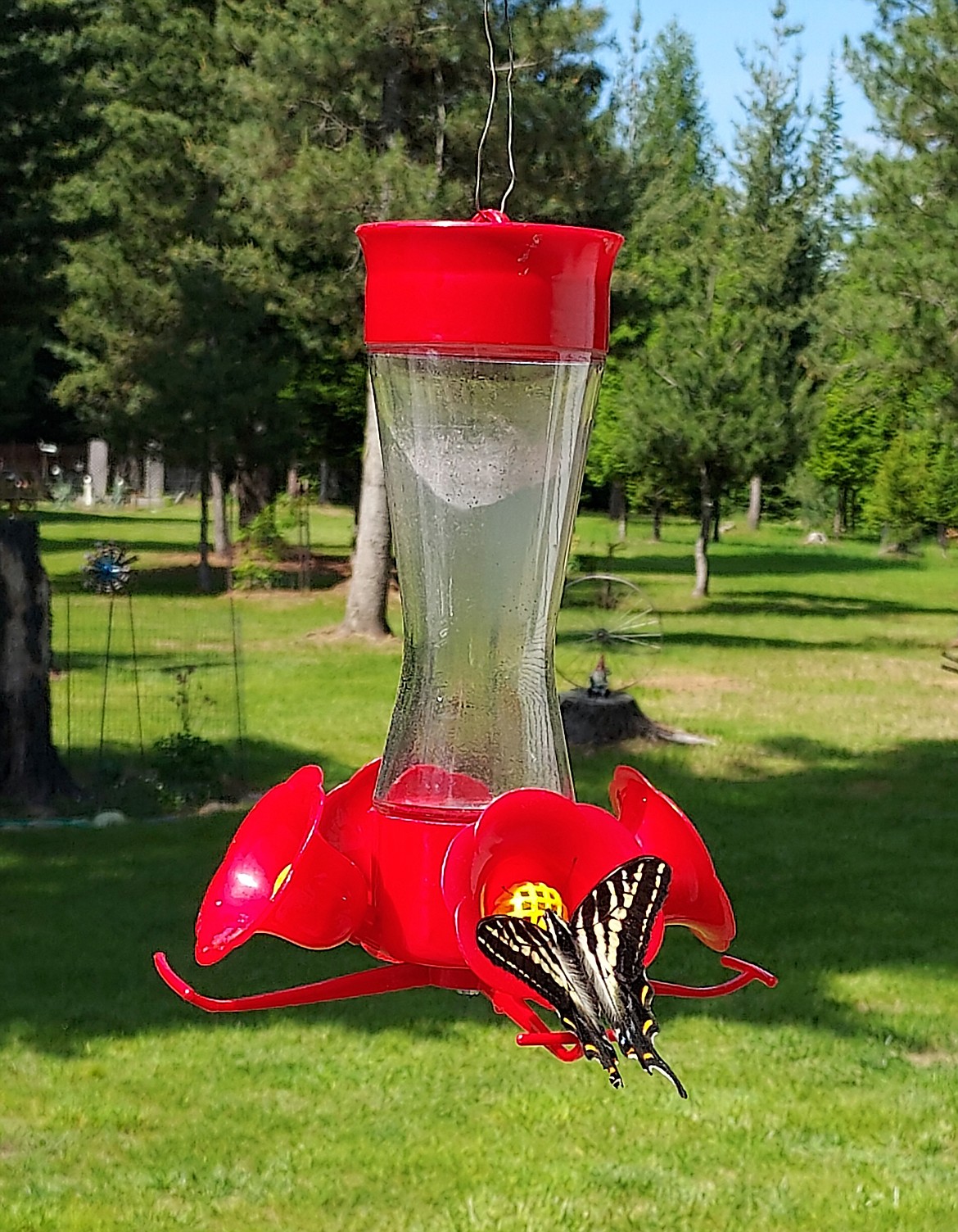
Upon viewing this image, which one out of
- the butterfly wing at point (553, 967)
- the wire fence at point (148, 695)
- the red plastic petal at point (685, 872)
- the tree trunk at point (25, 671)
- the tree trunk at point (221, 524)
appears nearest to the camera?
the butterfly wing at point (553, 967)

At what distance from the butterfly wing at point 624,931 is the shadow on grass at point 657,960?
17.1 feet

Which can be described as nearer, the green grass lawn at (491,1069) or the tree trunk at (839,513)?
the green grass lawn at (491,1069)

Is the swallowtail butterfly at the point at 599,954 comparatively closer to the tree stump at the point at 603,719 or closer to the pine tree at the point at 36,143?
the tree stump at the point at 603,719

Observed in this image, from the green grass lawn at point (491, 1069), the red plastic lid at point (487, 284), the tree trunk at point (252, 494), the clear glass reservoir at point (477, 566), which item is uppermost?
the red plastic lid at point (487, 284)

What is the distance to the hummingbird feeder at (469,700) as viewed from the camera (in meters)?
1.54

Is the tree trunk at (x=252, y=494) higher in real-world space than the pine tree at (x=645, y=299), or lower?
lower

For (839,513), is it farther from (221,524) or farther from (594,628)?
(594,628)

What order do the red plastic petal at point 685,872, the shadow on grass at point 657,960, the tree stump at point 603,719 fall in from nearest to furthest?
the red plastic petal at point 685,872 < the shadow on grass at point 657,960 < the tree stump at point 603,719

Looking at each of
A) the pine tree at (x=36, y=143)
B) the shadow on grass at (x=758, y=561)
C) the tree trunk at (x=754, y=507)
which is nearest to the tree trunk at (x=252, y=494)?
the shadow on grass at (x=758, y=561)

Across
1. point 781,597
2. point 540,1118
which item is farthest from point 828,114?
point 540,1118

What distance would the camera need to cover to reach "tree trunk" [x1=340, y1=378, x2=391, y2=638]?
16578mm

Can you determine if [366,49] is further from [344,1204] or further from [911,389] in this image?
[344,1204]

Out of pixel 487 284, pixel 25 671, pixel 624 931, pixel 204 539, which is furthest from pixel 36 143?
pixel 624 931

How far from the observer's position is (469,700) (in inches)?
70.1
